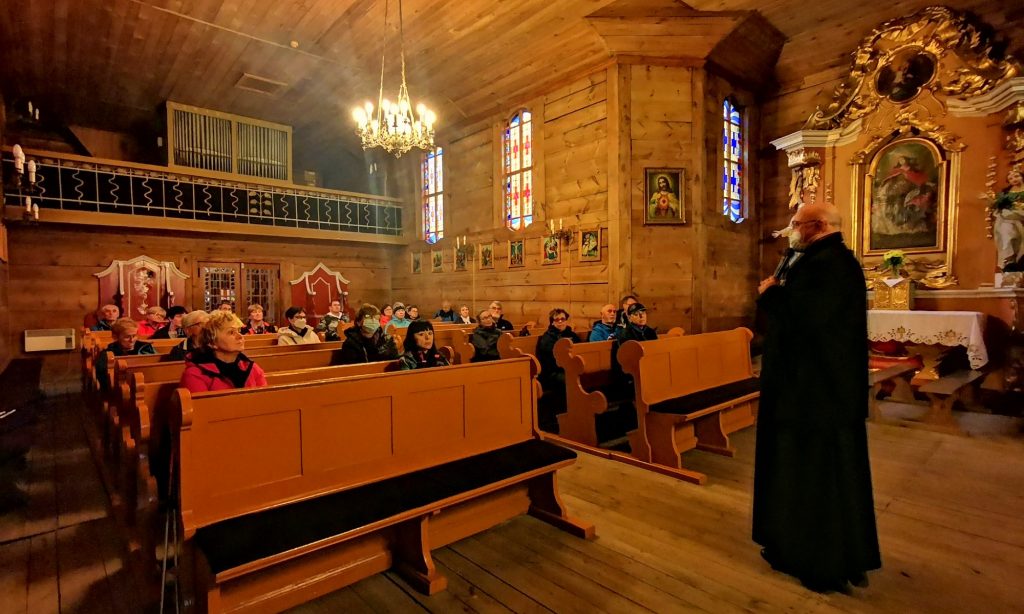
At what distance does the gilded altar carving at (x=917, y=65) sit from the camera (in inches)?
248

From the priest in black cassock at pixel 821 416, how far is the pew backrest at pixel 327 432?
1.47 metres

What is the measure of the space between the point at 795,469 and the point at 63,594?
3.37 m

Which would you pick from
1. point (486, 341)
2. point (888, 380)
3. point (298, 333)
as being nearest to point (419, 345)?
point (486, 341)

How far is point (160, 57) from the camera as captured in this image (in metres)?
8.45

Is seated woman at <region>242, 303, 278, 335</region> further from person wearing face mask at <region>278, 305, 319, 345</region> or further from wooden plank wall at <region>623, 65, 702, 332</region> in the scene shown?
wooden plank wall at <region>623, 65, 702, 332</region>

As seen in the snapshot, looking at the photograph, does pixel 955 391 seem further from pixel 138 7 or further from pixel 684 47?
pixel 138 7

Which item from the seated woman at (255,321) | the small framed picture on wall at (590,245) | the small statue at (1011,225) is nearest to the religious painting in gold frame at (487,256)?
the small framed picture on wall at (590,245)

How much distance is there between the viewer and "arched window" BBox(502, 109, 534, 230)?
29.8 feet

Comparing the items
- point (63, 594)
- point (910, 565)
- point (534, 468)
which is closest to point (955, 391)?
point (910, 565)

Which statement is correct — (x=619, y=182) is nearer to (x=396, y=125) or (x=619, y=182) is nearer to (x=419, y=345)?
(x=396, y=125)

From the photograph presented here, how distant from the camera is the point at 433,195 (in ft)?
37.4

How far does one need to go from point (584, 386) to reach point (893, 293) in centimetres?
486

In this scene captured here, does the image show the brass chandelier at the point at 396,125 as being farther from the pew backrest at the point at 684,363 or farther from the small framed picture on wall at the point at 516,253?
the pew backrest at the point at 684,363

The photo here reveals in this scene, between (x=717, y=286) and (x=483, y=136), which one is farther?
(x=483, y=136)
